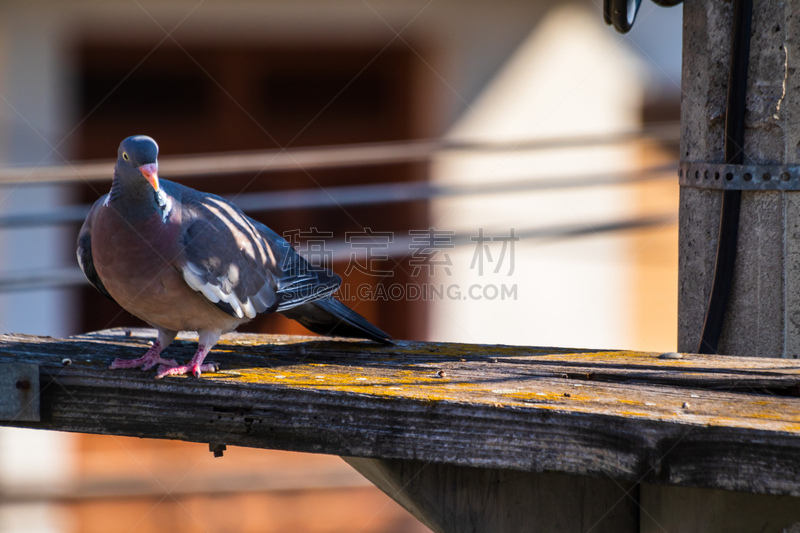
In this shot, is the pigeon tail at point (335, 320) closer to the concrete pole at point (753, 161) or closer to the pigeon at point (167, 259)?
the pigeon at point (167, 259)

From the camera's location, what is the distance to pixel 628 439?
1.34m

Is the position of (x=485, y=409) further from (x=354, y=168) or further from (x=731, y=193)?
(x=354, y=168)

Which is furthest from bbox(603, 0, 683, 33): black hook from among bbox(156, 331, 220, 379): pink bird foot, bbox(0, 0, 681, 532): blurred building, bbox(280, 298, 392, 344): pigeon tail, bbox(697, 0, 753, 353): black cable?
bbox(0, 0, 681, 532): blurred building

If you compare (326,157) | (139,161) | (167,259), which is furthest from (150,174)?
(326,157)

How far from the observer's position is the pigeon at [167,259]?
2.00 m

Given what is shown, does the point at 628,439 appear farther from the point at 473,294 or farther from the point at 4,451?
the point at 4,451

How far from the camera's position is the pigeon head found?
6.54ft

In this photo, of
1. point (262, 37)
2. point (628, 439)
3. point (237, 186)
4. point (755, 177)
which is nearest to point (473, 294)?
point (237, 186)

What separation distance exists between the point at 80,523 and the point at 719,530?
12.6 ft

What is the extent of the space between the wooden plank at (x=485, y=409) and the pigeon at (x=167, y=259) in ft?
0.53

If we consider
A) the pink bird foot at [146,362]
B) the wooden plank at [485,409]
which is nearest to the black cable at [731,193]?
the wooden plank at [485,409]

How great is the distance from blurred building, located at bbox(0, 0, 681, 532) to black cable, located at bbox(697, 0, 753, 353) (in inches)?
90.2

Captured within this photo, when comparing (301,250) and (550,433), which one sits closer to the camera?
(550,433)

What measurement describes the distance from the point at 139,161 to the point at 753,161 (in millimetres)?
1602
